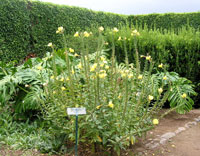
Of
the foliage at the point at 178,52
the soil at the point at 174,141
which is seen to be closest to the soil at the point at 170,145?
the soil at the point at 174,141

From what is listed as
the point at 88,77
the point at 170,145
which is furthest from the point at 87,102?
the point at 170,145

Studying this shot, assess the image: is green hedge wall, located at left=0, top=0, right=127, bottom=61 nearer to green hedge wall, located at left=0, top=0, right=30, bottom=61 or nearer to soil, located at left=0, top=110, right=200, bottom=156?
green hedge wall, located at left=0, top=0, right=30, bottom=61

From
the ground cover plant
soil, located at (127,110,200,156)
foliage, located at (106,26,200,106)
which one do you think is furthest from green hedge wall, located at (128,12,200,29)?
the ground cover plant

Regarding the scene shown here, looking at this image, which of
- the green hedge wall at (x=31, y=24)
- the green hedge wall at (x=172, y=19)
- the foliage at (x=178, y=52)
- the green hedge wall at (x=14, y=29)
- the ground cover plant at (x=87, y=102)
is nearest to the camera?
the ground cover plant at (x=87, y=102)

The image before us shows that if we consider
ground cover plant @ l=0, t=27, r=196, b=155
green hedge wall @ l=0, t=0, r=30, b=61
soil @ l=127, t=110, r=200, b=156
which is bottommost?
soil @ l=127, t=110, r=200, b=156

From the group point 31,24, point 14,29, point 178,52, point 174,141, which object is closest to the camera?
point 174,141

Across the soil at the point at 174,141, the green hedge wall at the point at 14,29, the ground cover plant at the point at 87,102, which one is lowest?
the soil at the point at 174,141

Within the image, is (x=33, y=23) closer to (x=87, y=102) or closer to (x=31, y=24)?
(x=31, y=24)

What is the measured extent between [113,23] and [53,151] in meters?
10.6

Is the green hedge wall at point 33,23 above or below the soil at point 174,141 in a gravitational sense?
above

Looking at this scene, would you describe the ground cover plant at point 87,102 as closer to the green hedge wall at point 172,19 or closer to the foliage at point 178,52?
the foliage at point 178,52

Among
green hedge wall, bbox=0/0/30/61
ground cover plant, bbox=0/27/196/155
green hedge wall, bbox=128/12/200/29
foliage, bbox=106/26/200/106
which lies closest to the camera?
ground cover plant, bbox=0/27/196/155

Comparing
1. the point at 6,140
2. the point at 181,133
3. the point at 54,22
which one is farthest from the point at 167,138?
the point at 54,22

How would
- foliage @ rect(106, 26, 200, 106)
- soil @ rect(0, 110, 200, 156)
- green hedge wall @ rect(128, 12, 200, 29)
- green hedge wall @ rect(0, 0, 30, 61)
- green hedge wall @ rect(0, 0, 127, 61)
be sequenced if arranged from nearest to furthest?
soil @ rect(0, 110, 200, 156), foliage @ rect(106, 26, 200, 106), green hedge wall @ rect(0, 0, 30, 61), green hedge wall @ rect(0, 0, 127, 61), green hedge wall @ rect(128, 12, 200, 29)
